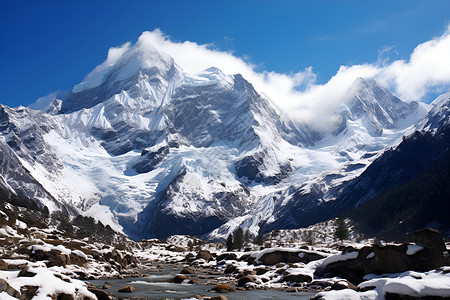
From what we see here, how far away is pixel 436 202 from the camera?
191250 mm

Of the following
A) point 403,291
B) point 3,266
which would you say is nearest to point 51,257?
point 3,266

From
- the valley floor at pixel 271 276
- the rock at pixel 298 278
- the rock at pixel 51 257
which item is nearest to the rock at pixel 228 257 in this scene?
the valley floor at pixel 271 276

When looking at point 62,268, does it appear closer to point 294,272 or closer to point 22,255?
point 22,255

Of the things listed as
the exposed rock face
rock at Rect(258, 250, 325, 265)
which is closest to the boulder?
the exposed rock face

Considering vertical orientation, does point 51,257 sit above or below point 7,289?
above

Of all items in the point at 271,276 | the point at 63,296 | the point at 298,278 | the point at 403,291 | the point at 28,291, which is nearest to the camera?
the point at 403,291

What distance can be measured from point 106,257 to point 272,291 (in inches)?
1575

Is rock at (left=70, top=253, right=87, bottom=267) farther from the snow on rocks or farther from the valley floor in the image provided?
the snow on rocks

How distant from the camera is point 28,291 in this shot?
29.6m

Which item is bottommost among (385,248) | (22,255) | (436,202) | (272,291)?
(272,291)

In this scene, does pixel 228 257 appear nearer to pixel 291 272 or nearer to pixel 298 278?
pixel 291 272

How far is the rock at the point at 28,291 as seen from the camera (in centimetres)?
2887

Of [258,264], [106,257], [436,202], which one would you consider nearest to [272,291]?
[258,264]

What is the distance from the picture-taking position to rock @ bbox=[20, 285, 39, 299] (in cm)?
2887
